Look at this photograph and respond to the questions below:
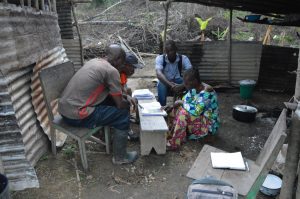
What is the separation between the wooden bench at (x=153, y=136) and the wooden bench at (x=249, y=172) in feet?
3.98

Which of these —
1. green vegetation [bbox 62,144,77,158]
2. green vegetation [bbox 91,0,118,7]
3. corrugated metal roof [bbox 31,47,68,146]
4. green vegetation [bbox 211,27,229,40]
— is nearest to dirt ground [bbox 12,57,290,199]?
green vegetation [bbox 62,144,77,158]

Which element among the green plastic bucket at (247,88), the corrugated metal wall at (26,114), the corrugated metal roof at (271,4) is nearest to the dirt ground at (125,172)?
the corrugated metal wall at (26,114)

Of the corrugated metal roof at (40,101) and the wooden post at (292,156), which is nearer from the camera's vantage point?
the wooden post at (292,156)

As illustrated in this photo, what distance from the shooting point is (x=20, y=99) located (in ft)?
13.4

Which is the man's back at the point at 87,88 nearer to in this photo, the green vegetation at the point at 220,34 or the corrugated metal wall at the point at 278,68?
the corrugated metal wall at the point at 278,68

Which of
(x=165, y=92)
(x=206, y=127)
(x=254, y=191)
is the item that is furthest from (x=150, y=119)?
(x=254, y=191)

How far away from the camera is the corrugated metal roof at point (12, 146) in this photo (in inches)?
139

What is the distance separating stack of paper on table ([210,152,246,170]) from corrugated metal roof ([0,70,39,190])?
7.47 ft

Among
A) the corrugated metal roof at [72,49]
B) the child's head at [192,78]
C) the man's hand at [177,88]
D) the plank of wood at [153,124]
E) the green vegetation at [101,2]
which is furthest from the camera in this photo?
the green vegetation at [101,2]

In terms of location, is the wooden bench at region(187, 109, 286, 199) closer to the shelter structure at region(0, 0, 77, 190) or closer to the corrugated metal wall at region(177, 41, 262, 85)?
the shelter structure at region(0, 0, 77, 190)

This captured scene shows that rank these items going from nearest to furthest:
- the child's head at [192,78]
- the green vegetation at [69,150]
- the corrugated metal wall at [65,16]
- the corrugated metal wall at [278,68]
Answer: the green vegetation at [69,150]
the child's head at [192,78]
the corrugated metal wall at [278,68]
the corrugated metal wall at [65,16]

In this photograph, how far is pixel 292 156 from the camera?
329 cm

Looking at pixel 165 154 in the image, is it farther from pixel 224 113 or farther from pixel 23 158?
pixel 224 113

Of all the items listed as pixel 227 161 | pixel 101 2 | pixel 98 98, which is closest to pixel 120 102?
pixel 98 98
